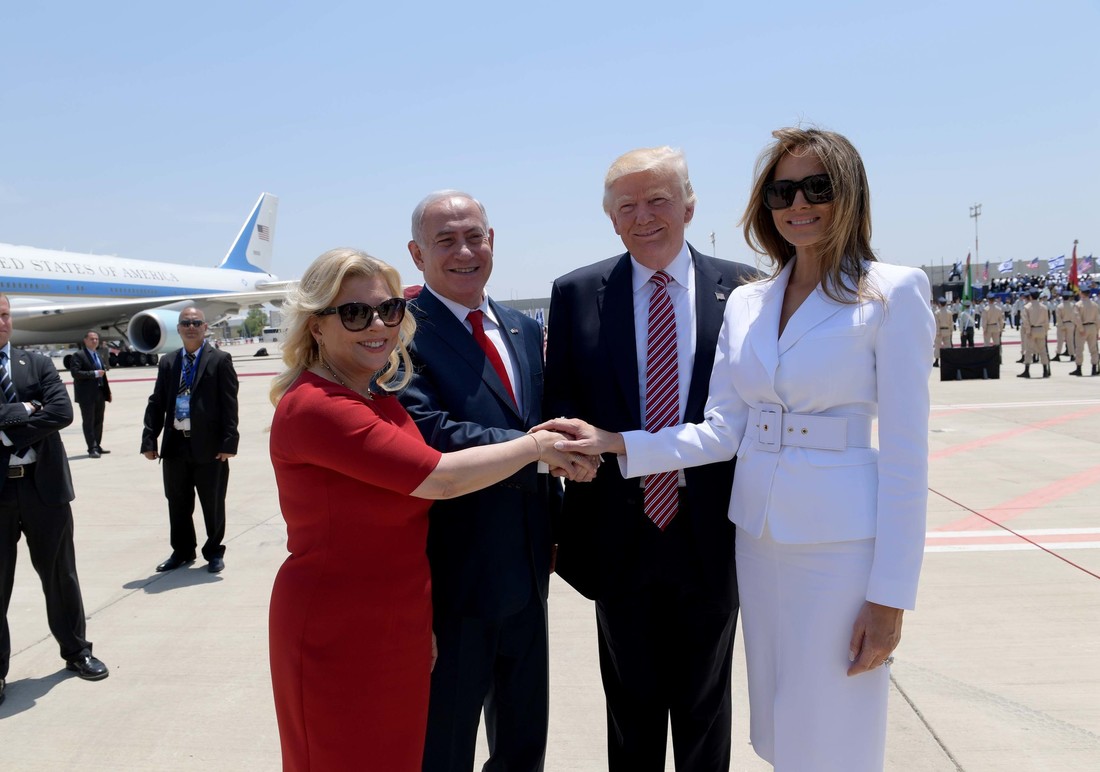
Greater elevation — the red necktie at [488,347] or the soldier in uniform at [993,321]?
the red necktie at [488,347]

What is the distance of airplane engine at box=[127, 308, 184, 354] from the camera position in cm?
2353

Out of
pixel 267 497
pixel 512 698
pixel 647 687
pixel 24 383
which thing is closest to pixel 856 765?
pixel 647 687

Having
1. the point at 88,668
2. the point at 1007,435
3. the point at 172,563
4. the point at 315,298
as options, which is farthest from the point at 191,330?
the point at 1007,435

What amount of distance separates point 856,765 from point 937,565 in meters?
3.56

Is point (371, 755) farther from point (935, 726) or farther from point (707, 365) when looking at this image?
point (935, 726)

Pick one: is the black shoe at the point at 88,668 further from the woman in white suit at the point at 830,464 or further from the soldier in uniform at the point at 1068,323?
the soldier in uniform at the point at 1068,323

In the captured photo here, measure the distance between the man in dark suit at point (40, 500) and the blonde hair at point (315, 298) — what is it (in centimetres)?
241

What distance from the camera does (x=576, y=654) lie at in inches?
150

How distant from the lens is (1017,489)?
672cm

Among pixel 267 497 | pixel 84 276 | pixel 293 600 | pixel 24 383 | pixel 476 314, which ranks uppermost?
pixel 84 276

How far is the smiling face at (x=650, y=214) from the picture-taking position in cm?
235

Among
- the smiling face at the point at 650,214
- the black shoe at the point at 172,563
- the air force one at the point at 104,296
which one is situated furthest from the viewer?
the air force one at the point at 104,296

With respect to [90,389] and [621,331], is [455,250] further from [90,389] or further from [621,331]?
[90,389]

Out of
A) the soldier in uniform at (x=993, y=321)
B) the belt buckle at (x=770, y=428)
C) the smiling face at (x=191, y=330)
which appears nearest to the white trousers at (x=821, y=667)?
the belt buckle at (x=770, y=428)
